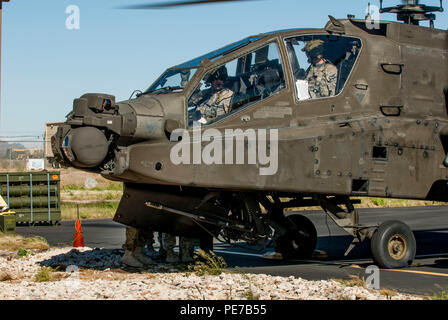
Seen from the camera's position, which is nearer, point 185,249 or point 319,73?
point 319,73

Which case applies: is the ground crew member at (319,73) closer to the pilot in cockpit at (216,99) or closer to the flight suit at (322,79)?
the flight suit at (322,79)

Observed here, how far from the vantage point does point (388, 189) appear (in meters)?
A: 11.7

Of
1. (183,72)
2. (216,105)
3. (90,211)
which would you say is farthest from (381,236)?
(90,211)

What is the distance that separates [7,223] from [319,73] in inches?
468

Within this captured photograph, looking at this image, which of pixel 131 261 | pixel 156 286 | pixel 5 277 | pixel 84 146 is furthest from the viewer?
pixel 131 261

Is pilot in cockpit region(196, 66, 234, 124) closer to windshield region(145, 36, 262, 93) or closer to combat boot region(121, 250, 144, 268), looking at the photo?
windshield region(145, 36, 262, 93)

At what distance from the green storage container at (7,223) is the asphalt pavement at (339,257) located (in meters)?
1.08

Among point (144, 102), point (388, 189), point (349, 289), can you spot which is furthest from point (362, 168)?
point (144, 102)

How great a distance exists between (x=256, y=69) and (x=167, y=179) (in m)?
2.44

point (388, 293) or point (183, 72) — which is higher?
point (183, 72)

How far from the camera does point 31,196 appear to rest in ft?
83.8

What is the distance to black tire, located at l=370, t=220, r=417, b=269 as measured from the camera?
11.5 meters

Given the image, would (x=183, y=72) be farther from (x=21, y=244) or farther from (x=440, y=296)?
(x=21, y=244)

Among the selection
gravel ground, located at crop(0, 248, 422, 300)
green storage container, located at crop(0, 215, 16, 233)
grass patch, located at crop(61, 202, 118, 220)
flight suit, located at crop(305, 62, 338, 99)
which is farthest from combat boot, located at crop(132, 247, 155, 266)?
grass patch, located at crop(61, 202, 118, 220)
